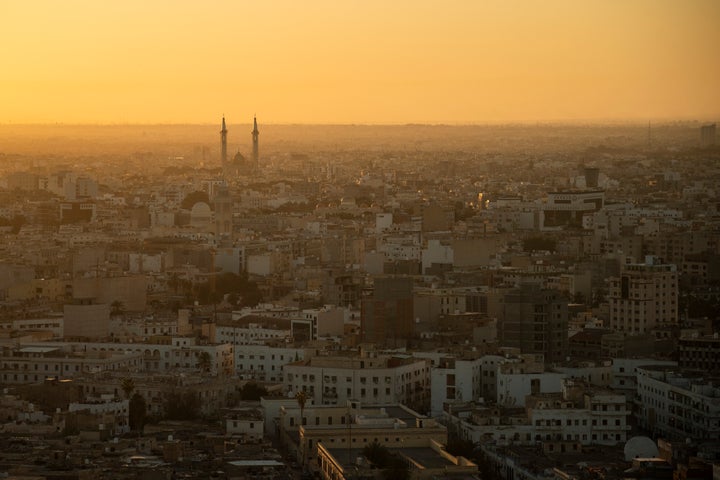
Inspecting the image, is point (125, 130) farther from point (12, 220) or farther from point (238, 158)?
point (12, 220)

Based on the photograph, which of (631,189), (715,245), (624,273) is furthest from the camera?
(631,189)

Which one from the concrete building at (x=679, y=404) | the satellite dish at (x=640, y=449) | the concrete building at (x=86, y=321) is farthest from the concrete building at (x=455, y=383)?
the concrete building at (x=86, y=321)

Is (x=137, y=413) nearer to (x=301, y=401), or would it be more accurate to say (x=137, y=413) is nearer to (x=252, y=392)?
(x=301, y=401)

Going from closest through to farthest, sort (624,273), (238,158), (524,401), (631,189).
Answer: (524,401)
(624,273)
(631,189)
(238,158)

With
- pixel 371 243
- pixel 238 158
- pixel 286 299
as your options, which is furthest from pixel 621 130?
pixel 286 299

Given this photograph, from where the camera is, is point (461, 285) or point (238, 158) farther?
point (238, 158)

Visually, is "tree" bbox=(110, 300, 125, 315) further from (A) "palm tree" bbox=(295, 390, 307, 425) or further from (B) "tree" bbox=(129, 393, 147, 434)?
(A) "palm tree" bbox=(295, 390, 307, 425)
